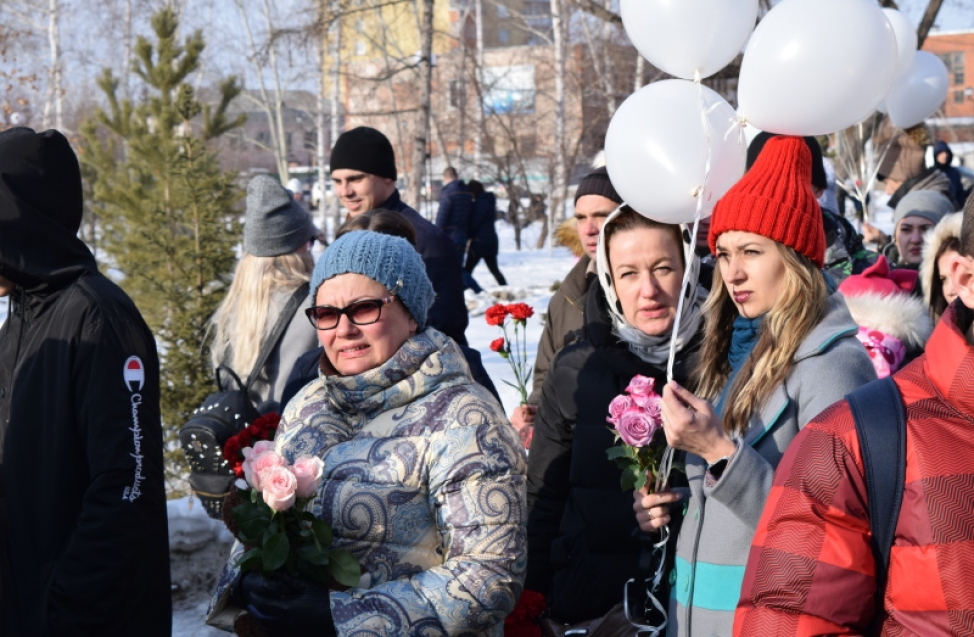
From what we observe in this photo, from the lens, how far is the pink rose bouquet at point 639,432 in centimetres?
272

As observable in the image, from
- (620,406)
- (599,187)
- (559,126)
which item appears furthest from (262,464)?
(559,126)

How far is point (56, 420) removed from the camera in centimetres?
281

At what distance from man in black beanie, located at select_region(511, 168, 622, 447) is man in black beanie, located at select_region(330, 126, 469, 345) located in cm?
55

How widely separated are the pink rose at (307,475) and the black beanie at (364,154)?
3.07m

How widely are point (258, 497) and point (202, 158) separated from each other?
5.99 m

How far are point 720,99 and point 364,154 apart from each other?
2.50 meters

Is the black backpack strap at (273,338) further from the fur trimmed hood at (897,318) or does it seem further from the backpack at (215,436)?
the fur trimmed hood at (897,318)

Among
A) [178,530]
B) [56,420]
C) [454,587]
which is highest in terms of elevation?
[56,420]

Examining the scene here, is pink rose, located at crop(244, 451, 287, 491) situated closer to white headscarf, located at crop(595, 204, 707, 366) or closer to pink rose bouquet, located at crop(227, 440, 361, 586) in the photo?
pink rose bouquet, located at crop(227, 440, 361, 586)

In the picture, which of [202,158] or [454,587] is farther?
[202,158]

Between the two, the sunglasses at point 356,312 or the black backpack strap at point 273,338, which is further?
the black backpack strap at point 273,338

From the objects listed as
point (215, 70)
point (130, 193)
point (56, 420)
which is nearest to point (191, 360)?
point (130, 193)

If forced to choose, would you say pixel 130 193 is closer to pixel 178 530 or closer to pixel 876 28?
pixel 178 530

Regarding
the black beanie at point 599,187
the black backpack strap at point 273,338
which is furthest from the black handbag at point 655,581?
the black backpack strap at point 273,338
